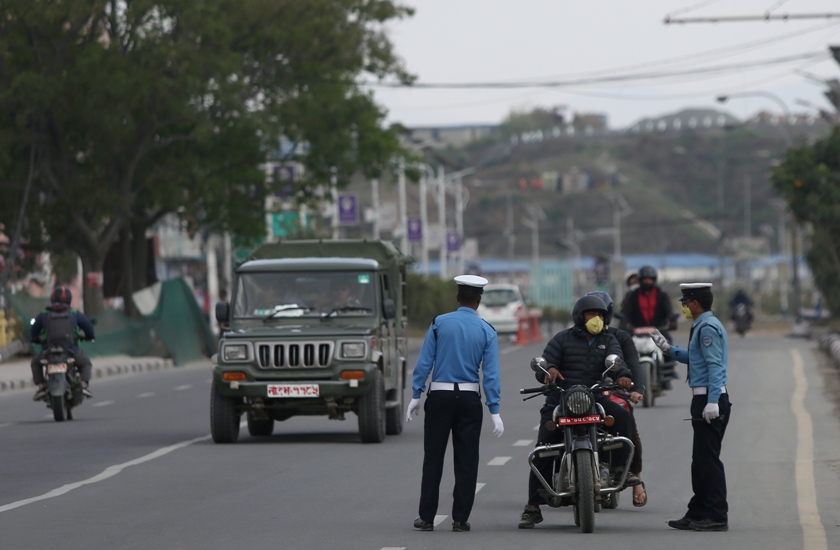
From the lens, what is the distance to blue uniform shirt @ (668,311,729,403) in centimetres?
995

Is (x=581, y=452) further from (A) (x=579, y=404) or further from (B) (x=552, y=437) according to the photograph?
(B) (x=552, y=437)

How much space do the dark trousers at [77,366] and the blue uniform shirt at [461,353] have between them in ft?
34.8

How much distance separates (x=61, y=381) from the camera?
760 inches

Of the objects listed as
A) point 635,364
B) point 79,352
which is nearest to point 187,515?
point 635,364

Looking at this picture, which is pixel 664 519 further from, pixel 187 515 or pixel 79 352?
pixel 79 352

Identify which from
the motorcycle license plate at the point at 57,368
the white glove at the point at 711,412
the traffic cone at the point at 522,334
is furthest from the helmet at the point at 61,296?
the traffic cone at the point at 522,334

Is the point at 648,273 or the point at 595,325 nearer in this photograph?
the point at 595,325

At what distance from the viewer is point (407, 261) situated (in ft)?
65.7

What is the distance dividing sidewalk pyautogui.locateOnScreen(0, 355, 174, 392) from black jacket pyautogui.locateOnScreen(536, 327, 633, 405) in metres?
18.8

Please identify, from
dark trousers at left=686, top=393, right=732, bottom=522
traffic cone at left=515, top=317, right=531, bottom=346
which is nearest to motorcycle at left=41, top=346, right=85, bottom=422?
dark trousers at left=686, top=393, right=732, bottom=522

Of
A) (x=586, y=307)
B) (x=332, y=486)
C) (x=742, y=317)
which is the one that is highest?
(x=586, y=307)

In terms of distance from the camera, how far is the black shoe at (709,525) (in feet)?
32.6

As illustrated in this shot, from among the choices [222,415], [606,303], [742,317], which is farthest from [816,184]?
[606,303]

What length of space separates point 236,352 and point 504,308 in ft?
99.7
